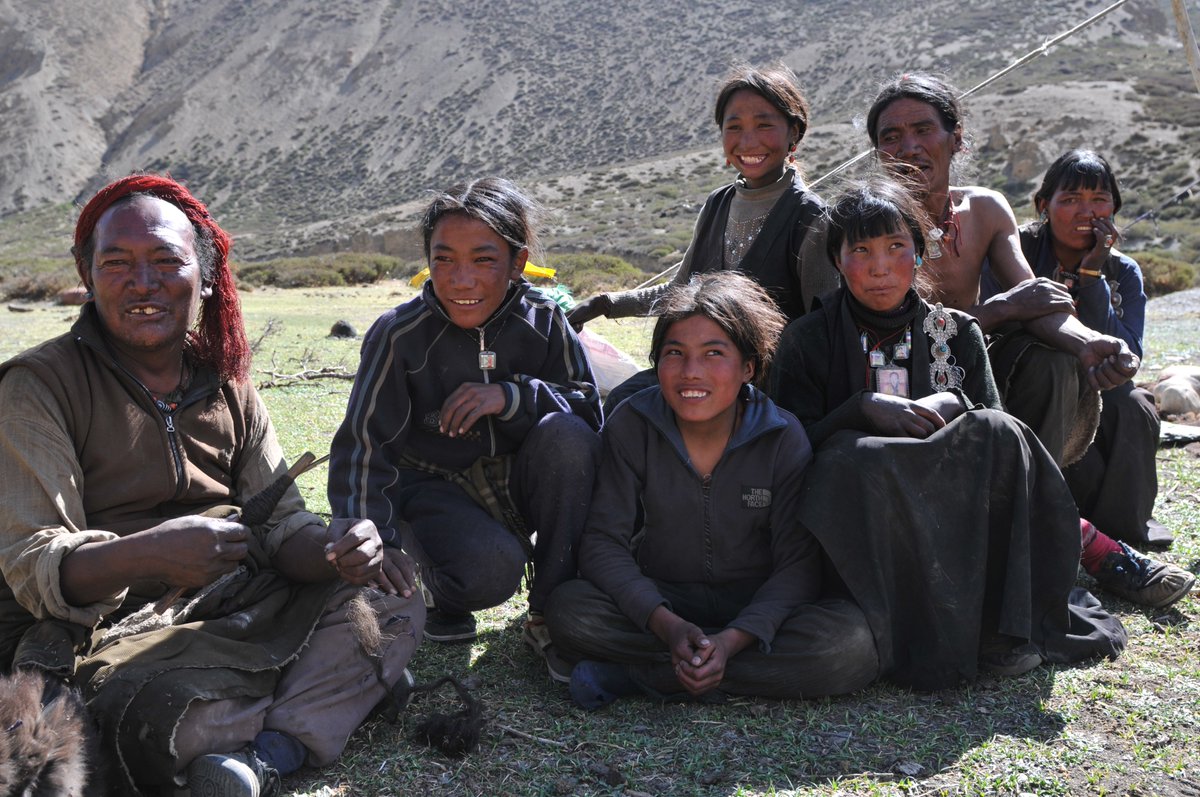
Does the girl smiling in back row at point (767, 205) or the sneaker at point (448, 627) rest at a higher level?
the girl smiling in back row at point (767, 205)

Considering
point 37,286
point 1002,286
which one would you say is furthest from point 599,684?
point 37,286

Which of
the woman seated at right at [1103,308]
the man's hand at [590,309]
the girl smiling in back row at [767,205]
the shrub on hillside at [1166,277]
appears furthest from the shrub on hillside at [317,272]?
the woman seated at right at [1103,308]

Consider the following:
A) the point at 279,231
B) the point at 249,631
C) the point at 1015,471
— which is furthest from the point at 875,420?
the point at 279,231

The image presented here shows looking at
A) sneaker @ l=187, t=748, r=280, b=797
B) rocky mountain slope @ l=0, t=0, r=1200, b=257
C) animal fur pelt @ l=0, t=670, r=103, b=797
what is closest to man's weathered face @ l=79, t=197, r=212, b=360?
animal fur pelt @ l=0, t=670, r=103, b=797

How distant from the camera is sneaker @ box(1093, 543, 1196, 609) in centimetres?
345

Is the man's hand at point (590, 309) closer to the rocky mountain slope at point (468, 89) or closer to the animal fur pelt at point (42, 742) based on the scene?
the animal fur pelt at point (42, 742)

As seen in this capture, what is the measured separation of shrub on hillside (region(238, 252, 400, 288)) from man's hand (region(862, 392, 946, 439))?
65.6 ft

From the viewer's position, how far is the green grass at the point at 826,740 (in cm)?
244

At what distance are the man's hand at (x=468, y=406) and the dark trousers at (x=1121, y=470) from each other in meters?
2.31

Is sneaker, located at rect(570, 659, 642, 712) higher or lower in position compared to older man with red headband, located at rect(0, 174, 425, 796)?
lower

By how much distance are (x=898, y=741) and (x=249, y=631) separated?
1.62 meters

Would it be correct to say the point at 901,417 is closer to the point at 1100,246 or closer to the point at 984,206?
the point at 984,206

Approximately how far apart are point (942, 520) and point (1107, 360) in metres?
1.00

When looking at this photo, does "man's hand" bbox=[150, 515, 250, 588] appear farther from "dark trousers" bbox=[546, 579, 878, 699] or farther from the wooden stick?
"dark trousers" bbox=[546, 579, 878, 699]
